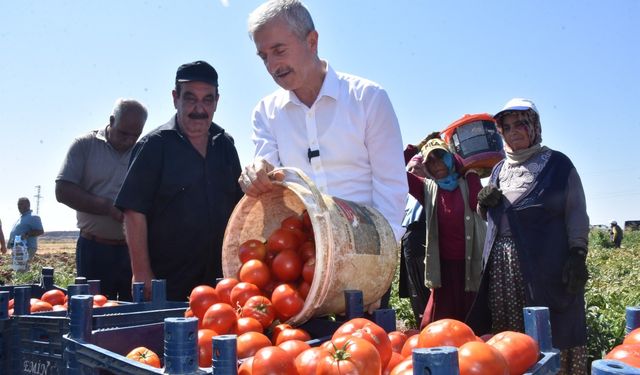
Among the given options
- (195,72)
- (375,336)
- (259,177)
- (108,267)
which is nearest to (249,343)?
(375,336)

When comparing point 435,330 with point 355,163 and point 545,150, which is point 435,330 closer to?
point 355,163

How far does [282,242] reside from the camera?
2.40 metres

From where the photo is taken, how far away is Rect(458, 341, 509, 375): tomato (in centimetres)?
122

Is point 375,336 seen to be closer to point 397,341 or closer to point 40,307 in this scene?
point 397,341

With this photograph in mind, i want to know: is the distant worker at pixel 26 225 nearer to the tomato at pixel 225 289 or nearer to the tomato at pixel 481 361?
the tomato at pixel 225 289

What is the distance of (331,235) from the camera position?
1959 millimetres

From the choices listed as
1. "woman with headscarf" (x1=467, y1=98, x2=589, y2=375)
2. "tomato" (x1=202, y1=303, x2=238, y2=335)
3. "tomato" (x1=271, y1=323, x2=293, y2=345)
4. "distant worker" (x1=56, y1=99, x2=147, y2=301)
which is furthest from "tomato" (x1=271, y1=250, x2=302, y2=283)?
"distant worker" (x1=56, y1=99, x2=147, y2=301)

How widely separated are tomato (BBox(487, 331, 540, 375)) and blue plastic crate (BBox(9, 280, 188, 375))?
130cm

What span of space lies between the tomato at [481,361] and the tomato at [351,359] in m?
0.22

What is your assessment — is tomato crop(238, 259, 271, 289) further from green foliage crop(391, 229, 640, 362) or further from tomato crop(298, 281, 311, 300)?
green foliage crop(391, 229, 640, 362)

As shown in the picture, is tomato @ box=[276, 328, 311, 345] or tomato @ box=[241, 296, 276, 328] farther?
tomato @ box=[241, 296, 276, 328]

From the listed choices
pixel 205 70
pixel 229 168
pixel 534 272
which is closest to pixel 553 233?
pixel 534 272

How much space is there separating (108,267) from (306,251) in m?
2.51

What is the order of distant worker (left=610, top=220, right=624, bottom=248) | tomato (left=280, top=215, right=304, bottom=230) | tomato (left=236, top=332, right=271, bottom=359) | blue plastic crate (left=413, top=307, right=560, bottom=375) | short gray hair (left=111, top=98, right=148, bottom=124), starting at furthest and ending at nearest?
distant worker (left=610, top=220, right=624, bottom=248), short gray hair (left=111, top=98, right=148, bottom=124), tomato (left=280, top=215, right=304, bottom=230), tomato (left=236, top=332, right=271, bottom=359), blue plastic crate (left=413, top=307, right=560, bottom=375)
